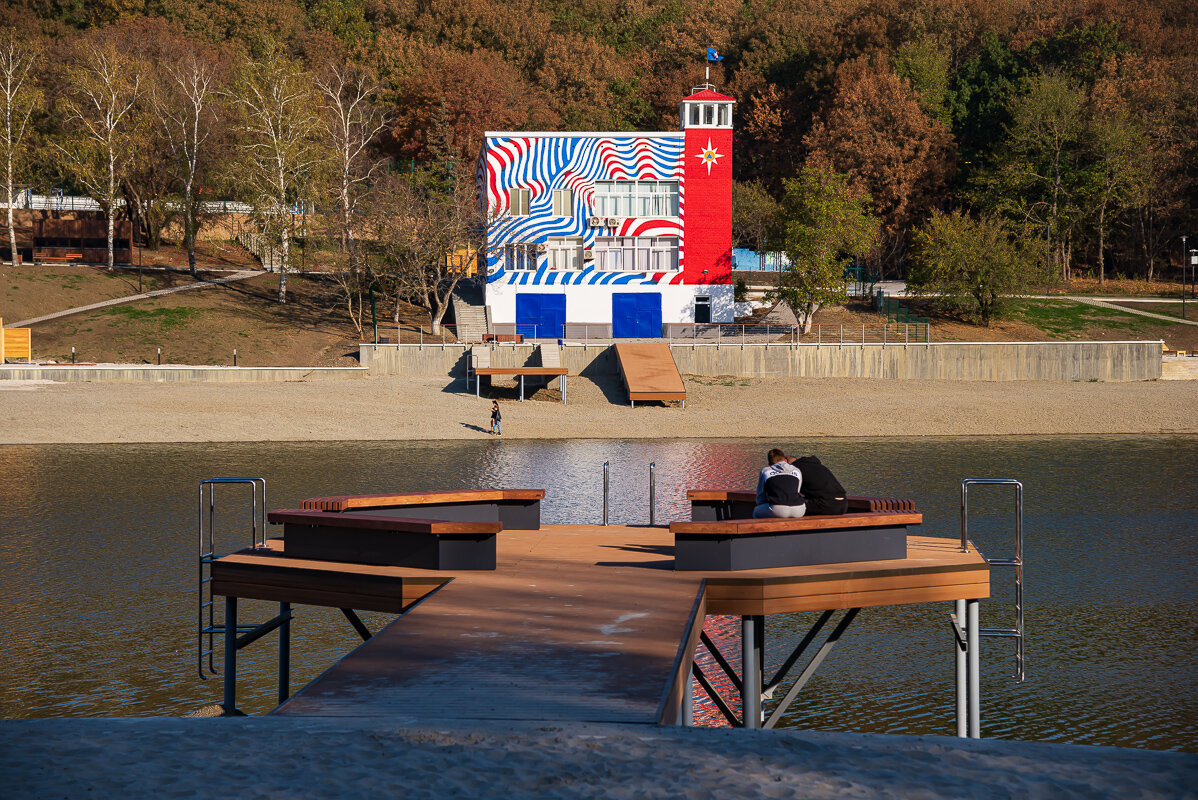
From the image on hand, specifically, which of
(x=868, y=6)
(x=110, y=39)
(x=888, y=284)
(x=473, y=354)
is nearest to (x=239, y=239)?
(x=110, y=39)

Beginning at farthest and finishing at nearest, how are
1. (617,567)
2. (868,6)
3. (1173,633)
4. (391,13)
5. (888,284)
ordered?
(391,13) → (868,6) → (888,284) → (1173,633) → (617,567)

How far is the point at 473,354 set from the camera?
5059 cm

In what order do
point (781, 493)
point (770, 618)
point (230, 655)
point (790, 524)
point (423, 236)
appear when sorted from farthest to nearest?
point (423, 236), point (770, 618), point (781, 493), point (230, 655), point (790, 524)

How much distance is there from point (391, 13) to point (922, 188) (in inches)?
1998

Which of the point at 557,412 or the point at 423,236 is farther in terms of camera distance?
the point at 423,236

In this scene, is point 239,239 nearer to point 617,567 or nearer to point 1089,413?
point 1089,413

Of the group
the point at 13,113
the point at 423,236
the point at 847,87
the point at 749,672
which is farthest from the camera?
the point at 847,87

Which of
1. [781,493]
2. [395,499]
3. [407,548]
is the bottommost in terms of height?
[407,548]

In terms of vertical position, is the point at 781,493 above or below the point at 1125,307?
below

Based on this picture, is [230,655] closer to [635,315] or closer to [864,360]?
[864,360]

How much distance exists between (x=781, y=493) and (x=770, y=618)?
6510mm

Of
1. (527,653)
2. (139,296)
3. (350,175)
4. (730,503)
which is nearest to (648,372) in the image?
(350,175)

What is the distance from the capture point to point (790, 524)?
458 inches

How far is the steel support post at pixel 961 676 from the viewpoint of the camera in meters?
12.6
